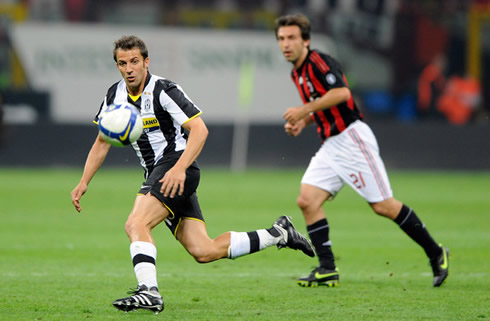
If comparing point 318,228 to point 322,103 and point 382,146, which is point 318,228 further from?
point 382,146

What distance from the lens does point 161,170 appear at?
19.8 feet

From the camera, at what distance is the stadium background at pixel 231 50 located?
976 inches

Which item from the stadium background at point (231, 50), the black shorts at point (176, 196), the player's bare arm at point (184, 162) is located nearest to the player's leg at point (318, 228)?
the black shorts at point (176, 196)

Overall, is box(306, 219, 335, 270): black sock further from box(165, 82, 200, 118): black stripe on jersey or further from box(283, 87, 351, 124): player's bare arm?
box(165, 82, 200, 118): black stripe on jersey

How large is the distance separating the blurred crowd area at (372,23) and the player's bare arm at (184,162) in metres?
20.2

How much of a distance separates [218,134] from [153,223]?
47.9 ft

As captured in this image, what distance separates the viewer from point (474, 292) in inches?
261

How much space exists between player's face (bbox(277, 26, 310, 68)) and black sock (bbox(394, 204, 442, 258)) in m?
1.58

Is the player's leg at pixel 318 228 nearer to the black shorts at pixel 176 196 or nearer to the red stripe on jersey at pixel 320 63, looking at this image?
the red stripe on jersey at pixel 320 63

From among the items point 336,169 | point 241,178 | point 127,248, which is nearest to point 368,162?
point 336,169

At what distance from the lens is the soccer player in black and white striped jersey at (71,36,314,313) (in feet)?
18.6

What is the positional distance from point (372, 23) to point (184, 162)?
872 inches

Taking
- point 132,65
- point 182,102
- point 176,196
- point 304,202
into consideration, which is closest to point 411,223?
point 304,202

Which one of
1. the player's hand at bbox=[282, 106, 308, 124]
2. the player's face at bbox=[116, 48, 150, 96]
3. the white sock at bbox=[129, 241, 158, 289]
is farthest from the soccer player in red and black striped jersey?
the white sock at bbox=[129, 241, 158, 289]
